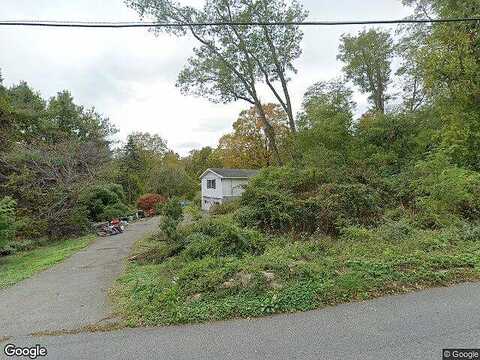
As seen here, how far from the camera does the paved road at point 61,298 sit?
4.17 m

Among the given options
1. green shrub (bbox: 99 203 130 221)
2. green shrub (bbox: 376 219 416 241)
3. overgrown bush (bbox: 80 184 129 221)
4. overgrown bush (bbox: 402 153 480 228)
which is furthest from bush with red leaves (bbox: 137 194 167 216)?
green shrub (bbox: 376 219 416 241)

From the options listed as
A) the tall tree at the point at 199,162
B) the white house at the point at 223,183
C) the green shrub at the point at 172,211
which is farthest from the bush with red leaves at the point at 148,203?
the green shrub at the point at 172,211

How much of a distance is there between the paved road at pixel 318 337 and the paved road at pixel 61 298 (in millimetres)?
476

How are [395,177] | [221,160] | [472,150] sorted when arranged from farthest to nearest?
1. [221,160]
2. [395,177]
3. [472,150]

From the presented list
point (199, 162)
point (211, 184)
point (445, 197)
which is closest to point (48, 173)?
point (211, 184)

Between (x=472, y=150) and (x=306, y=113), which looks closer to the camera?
(x=472, y=150)

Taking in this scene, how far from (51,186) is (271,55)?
13.7 meters

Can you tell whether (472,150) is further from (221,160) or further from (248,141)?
(221,160)

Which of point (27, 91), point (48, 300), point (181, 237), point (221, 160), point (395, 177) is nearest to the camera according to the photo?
point (48, 300)

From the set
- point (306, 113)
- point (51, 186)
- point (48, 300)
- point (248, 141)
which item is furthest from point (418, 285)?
point (248, 141)

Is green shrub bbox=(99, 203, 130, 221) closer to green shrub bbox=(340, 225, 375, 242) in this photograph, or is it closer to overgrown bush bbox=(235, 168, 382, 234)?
overgrown bush bbox=(235, 168, 382, 234)

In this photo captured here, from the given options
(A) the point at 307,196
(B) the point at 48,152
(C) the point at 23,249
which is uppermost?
(B) the point at 48,152

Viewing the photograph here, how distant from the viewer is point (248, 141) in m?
32.5

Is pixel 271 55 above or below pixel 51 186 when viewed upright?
above
